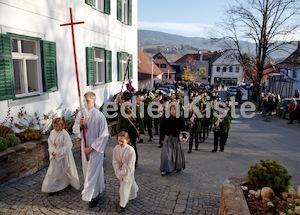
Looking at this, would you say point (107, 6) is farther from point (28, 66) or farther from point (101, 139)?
point (101, 139)

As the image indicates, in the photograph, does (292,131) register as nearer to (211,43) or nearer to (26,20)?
(26,20)

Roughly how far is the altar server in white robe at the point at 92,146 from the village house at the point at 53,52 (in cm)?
274

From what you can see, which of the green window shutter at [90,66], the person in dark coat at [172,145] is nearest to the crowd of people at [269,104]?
the green window shutter at [90,66]

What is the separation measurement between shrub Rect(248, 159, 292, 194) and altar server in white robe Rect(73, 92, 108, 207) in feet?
9.51

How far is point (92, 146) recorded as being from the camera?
188 inches

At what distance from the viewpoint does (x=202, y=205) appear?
16.7 ft

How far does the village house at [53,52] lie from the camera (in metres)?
6.39

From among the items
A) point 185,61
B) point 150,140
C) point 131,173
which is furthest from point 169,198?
point 185,61

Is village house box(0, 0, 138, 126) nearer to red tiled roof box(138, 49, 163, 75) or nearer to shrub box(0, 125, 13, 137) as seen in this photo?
shrub box(0, 125, 13, 137)

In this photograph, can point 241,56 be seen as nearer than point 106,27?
No

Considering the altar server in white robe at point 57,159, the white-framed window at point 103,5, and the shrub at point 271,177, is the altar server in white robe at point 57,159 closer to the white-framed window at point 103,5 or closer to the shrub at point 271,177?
the shrub at point 271,177

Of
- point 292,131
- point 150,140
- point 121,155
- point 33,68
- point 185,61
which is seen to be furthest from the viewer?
point 185,61

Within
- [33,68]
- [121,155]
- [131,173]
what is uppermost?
[33,68]

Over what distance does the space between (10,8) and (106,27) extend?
221 inches
